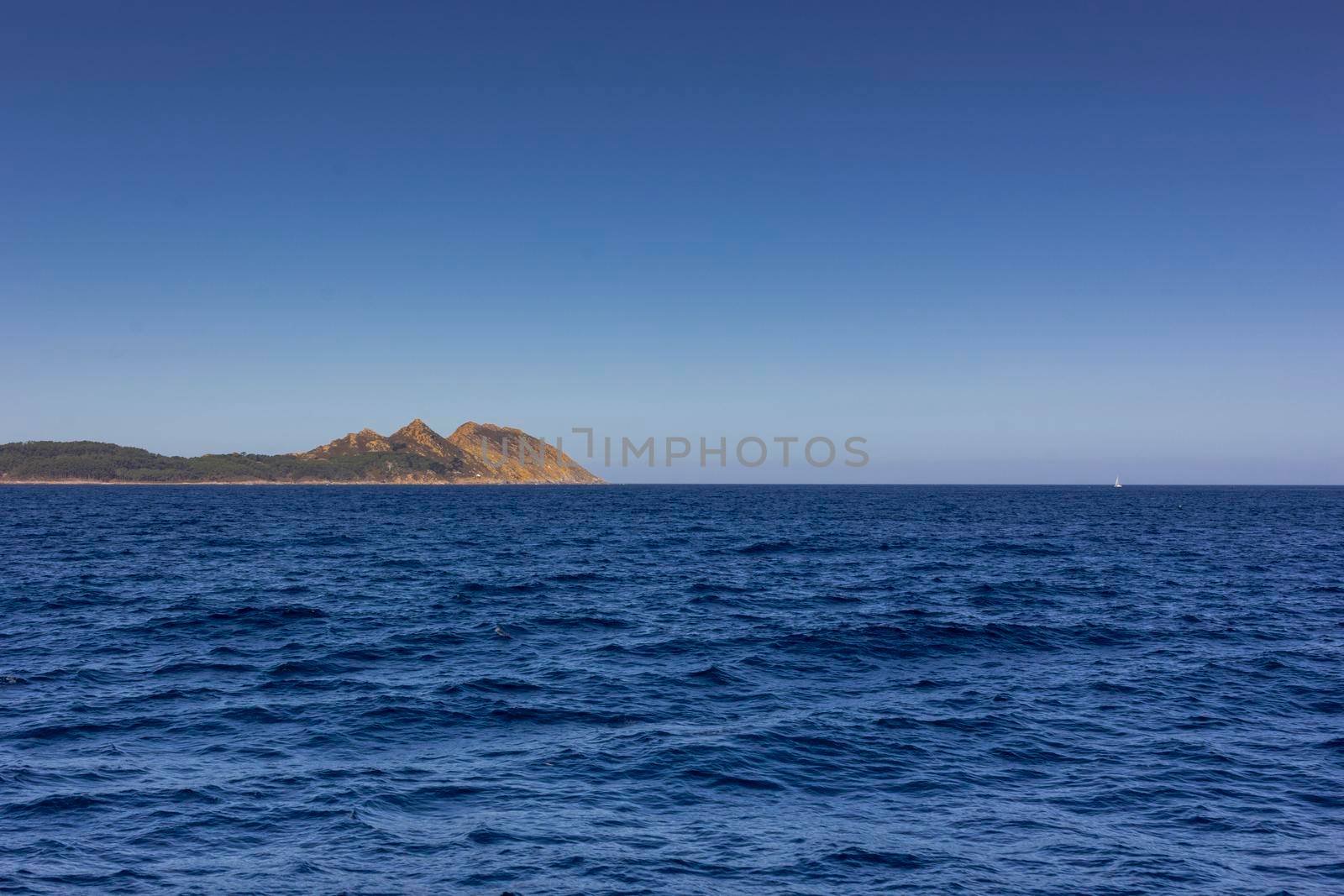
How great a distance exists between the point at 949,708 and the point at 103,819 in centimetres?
1854

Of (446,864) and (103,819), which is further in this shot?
(103,819)

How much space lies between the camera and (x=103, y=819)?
47.8ft

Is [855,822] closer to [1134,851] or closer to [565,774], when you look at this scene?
[1134,851]

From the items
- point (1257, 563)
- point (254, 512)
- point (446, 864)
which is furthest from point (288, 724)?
point (254, 512)

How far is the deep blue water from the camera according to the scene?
13.3 metres

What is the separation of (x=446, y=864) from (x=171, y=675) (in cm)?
1574

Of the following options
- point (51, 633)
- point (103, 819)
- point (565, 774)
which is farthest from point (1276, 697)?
point (51, 633)

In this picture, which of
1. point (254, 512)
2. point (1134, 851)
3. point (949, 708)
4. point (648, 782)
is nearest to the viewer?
point (1134, 851)

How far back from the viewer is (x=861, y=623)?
33.2 m

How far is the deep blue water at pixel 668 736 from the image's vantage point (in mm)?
13344

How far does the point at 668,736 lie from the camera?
1955cm

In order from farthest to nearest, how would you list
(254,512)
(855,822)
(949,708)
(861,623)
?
(254,512) < (861,623) < (949,708) < (855,822)

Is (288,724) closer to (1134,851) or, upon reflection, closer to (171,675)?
(171,675)

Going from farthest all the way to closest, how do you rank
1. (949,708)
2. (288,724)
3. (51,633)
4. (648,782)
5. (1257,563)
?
(1257,563)
(51,633)
(949,708)
(288,724)
(648,782)
